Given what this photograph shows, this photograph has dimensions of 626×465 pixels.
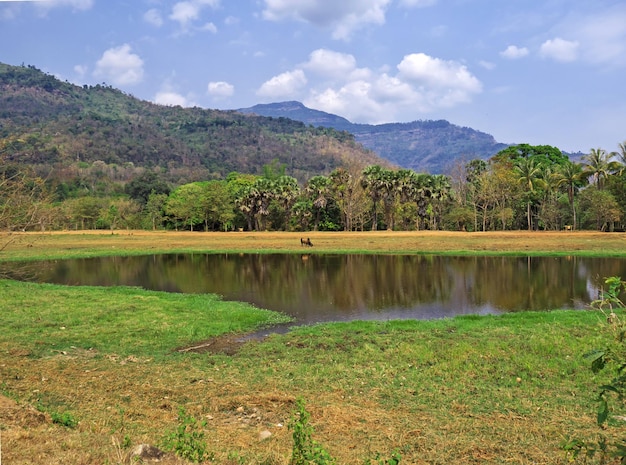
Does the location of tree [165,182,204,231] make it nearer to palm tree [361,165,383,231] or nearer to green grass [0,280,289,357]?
palm tree [361,165,383,231]

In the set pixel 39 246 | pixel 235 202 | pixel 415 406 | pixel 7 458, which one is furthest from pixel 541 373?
pixel 235 202

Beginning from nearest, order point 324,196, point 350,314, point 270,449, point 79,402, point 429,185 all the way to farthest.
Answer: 1. point 270,449
2. point 79,402
3. point 350,314
4. point 429,185
5. point 324,196

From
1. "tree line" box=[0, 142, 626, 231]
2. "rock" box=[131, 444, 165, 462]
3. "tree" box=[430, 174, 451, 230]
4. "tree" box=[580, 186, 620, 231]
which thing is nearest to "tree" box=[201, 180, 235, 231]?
"tree line" box=[0, 142, 626, 231]

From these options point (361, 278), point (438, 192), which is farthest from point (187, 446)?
point (438, 192)

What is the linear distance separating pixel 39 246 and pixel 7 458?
58.8m

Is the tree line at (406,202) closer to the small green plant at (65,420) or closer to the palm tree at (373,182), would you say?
the palm tree at (373,182)

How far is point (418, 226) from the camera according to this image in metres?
76.8

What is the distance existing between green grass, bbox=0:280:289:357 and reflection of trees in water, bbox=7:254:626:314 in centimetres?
229

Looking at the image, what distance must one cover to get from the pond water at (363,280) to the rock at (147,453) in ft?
40.4

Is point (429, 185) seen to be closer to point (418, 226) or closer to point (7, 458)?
point (418, 226)

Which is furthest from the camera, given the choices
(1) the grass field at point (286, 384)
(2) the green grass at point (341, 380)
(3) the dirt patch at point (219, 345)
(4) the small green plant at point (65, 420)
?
(3) the dirt patch at point (219, 345)

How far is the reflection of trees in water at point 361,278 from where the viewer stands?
24.1 metres

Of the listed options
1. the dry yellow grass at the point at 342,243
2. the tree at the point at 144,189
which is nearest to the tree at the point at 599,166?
the dry yellow grass at the point at 342,243

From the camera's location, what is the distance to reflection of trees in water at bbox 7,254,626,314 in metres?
24.1
